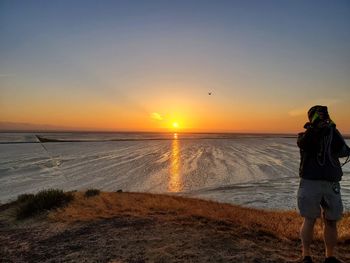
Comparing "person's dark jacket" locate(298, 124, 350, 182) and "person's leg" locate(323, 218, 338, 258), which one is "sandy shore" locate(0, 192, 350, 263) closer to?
"person's leg" locate(323, 218, 338, 258)

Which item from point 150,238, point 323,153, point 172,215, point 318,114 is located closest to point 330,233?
point 323,153

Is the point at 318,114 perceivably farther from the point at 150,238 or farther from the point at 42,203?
the point at 42,203

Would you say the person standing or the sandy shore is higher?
the person standing

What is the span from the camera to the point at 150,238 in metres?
6.93

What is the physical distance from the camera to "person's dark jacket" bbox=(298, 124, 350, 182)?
16.7 feet

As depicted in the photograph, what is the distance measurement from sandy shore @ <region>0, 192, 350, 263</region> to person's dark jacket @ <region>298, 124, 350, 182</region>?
1.48 meters

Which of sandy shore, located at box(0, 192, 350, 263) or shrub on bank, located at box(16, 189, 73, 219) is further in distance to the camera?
shrub on bank, located at box(16, 189, 73, 219)

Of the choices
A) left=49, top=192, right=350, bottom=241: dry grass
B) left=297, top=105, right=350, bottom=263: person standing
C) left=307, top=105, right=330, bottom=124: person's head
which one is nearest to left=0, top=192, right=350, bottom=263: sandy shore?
left=49, top=192, right=350, bottom=241: dry grass

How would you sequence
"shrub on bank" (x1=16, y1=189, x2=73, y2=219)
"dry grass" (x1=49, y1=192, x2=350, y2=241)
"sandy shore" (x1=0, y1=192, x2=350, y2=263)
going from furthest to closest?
"shrub on bank" (x1=16, y1=189, x2=73, y2=219), "dry grass" (x1=49, y1=192, x2=350, y2=241), "sandy shore" (x1=0, y1=192, x2=350, y2=263)

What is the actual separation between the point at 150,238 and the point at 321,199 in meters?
3.18

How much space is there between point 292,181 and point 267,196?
633 centimetres

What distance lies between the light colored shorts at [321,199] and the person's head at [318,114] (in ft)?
2.79

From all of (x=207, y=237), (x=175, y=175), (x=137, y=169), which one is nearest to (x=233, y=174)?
(x=175, y=175)

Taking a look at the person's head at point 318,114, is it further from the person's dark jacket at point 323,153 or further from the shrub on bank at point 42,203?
the shrub on bank at point 42,203
